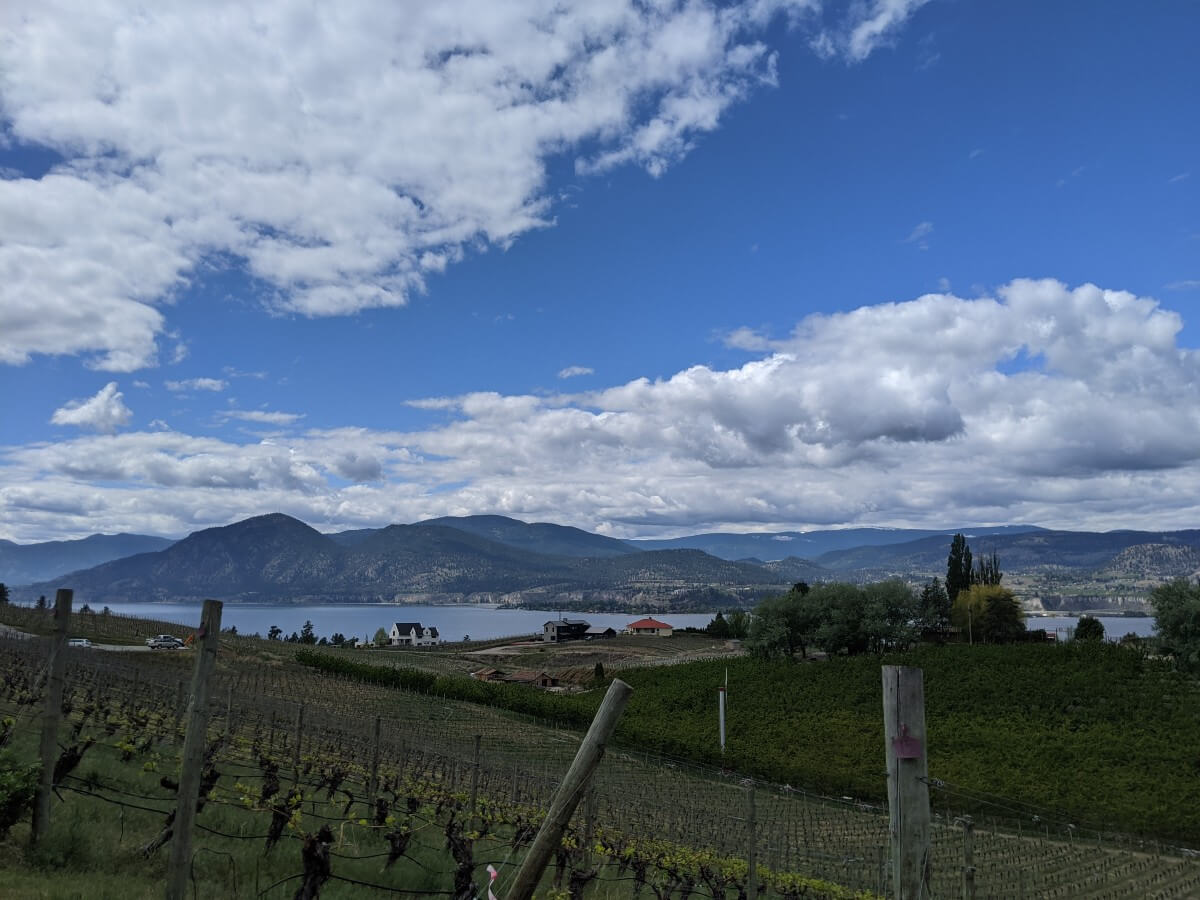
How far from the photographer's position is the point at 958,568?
95.2m

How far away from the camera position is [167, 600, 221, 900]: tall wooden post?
5672 mm

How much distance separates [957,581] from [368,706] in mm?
74631

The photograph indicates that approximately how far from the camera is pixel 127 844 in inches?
322

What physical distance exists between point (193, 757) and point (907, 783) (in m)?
5.31

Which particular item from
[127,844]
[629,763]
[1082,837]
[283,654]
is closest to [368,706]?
[629,763]

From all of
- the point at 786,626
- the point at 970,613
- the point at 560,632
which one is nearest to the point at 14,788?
the point at 786,626

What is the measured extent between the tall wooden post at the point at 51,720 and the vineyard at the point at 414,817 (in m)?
0.22

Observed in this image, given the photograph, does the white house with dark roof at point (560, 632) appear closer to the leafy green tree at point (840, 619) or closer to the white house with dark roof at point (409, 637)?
the white house with dark roof at point (409, 637)

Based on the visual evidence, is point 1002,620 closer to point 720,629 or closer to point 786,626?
point 786,626

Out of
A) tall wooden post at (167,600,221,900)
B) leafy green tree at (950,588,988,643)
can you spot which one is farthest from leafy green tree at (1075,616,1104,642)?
tall wooden post at (167,600,221,900)

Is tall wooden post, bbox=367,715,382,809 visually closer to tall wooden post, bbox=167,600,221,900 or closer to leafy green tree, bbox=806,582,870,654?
tall wooden post, bbox=167,600,221,900

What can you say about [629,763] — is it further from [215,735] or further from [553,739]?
[215,735]

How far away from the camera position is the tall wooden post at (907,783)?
4645 mm

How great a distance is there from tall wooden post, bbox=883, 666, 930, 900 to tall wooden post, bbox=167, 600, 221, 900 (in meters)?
4.86
